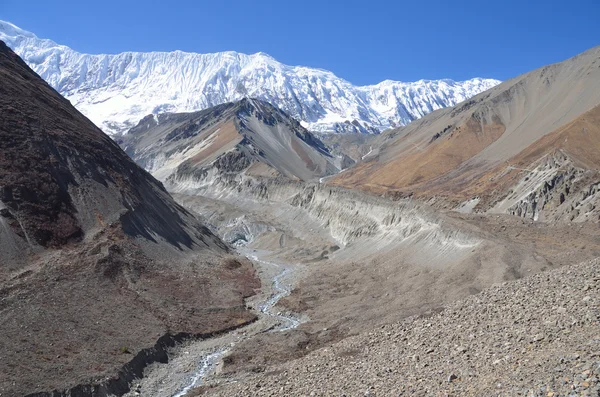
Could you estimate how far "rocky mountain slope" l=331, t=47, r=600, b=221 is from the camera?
8025 centimetres

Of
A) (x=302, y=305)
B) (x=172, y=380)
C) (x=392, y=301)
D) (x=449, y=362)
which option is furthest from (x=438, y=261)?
(x=449, y=362)

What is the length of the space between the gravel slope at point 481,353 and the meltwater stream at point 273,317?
3.98 m

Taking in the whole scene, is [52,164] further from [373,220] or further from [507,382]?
[507,382]

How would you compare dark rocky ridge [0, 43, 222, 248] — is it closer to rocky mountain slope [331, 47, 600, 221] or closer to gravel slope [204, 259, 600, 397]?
gravel slope [204, 259, 600, 397]

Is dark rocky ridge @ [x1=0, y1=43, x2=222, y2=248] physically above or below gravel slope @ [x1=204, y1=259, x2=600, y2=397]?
above

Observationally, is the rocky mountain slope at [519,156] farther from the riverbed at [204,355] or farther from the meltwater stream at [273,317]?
the riverbed at [204,355]

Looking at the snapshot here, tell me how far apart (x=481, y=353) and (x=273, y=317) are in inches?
1192

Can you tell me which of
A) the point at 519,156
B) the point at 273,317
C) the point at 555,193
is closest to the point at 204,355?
the point at 273,317

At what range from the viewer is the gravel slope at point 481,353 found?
692 inches

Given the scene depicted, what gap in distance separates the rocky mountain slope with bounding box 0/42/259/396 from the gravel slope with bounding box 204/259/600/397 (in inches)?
432

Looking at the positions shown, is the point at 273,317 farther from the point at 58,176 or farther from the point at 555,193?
the point at 555,193

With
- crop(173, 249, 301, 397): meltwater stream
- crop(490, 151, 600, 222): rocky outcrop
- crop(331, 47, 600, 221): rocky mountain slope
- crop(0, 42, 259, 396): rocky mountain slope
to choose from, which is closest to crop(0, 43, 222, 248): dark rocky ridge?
crop(0, 42, 259, 396): rocky mountain slope

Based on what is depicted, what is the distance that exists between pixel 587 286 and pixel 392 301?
24.9 metres

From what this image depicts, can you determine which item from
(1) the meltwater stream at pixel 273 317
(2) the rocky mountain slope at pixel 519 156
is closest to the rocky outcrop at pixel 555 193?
(2) the rocky mountain slope at pixel 519 156
